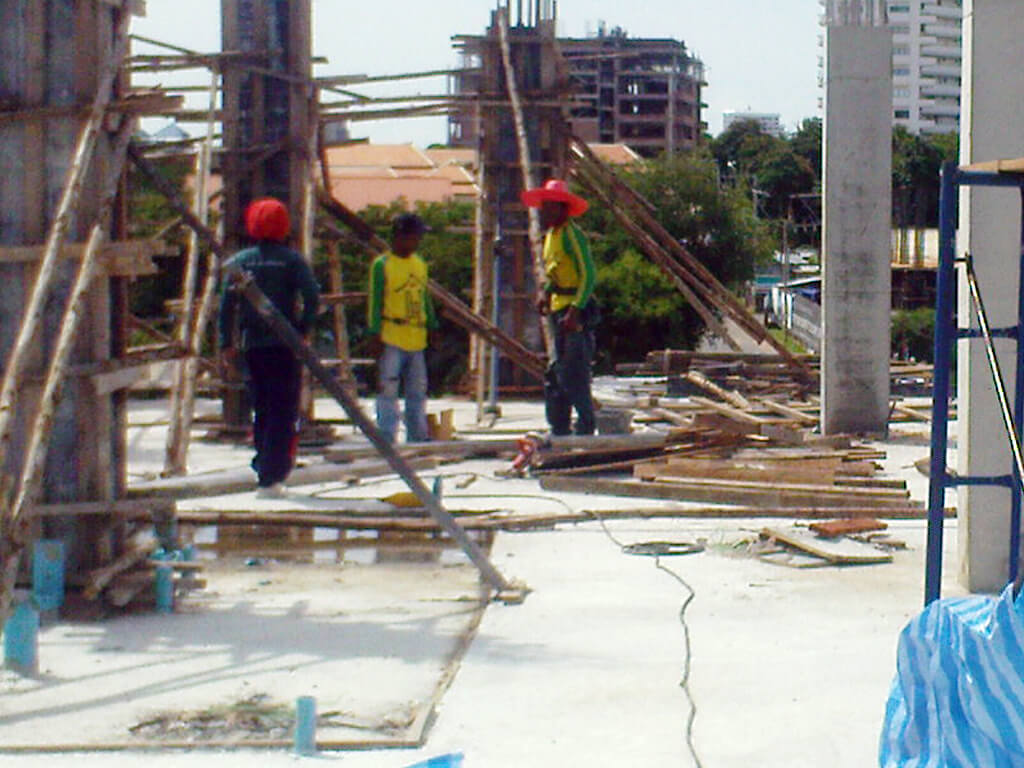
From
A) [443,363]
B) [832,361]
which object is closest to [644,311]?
[443,363]

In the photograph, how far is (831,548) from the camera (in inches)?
Result: 398

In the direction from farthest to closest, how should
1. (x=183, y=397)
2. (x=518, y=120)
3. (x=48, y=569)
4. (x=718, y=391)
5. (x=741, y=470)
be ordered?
(x=718, y=391) → (x=518, y=120) → (x=741, y=470) → (x=183, y=397) → (x=48, y=569)

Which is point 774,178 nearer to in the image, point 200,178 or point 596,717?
point 200,178

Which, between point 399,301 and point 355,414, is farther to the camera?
point 399,301

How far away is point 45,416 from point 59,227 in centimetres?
94

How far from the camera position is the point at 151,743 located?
618 centimetres

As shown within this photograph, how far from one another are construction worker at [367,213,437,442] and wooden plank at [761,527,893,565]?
10.3 feet

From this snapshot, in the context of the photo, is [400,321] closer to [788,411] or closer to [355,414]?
[355,414]

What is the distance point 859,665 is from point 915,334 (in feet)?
145

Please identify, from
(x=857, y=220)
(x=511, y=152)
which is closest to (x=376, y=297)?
(x=857, y=220)

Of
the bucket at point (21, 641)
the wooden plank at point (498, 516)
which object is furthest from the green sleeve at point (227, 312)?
the bucket at point (21, 641)

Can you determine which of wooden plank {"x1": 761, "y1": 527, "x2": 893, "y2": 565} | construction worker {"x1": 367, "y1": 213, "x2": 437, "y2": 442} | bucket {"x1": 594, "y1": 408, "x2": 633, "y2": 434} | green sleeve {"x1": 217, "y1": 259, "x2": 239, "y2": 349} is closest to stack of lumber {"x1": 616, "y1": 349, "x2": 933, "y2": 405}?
bucket {"x1": 594, "y1": 408, "x2": 633, "y2": 434}

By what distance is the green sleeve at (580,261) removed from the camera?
1254 cm

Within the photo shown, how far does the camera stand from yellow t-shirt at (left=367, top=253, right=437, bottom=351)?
39.7ft
